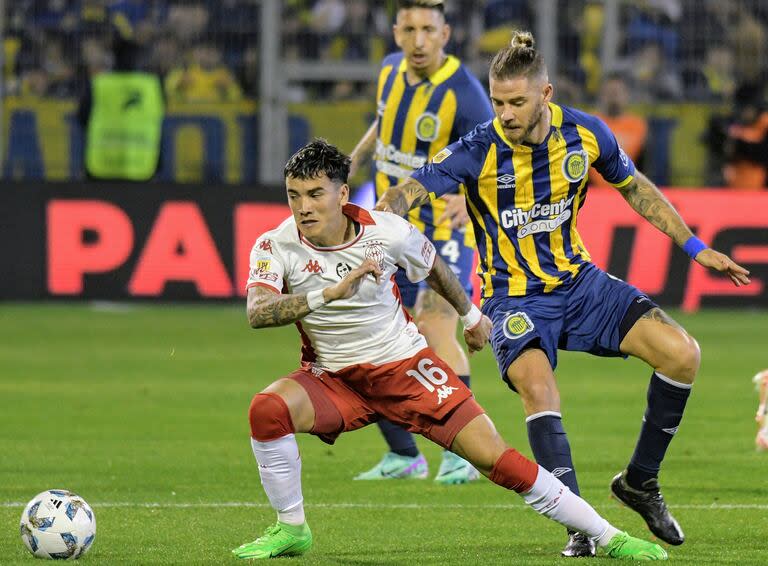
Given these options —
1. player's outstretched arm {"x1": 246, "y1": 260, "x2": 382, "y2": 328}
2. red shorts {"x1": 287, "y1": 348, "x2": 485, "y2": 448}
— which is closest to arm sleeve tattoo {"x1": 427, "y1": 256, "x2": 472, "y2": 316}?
red shorts {"x1": 287, "y1": 348, "x2": 485, "y2": 448}

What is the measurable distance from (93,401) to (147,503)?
145 inches

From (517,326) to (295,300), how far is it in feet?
3.72

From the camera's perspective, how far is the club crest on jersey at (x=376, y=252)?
5.88m

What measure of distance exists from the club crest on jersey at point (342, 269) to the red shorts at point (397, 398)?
37 centimetres

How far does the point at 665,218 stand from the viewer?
21.7 ft

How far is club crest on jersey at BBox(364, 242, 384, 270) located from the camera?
5.88 m

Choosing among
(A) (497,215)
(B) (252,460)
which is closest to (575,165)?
(A) (497,215)

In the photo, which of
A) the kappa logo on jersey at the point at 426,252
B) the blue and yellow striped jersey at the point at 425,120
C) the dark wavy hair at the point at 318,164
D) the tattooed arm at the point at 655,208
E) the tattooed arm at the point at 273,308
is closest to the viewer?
the tattooed arm at the point at 273,308

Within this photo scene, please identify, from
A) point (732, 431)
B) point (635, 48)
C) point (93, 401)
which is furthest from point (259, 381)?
point (635, 48)

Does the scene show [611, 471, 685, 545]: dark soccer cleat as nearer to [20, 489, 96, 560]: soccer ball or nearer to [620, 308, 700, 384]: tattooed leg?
[620, 308, 700, 384]: tattooed leg

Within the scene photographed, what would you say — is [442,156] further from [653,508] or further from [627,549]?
[627,549]

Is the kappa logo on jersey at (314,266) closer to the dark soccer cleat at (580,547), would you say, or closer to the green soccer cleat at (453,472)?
the dark soccer cleat at (580,547)

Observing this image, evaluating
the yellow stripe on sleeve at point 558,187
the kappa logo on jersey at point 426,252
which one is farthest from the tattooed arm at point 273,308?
the yellow stripe on sleeve at point 558,187

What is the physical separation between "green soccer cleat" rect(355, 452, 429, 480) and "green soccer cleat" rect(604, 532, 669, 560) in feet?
7.67
